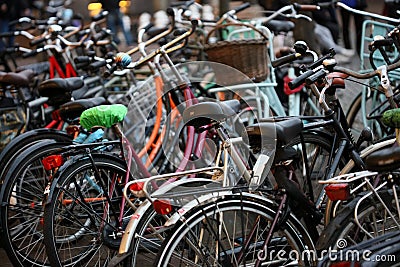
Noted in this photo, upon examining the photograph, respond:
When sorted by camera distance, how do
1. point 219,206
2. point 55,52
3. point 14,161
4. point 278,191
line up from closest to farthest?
point 219,206, point 278,191, point 14,161, point 55,52

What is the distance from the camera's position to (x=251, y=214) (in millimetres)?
3861

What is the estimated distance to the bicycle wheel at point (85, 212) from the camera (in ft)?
14.4

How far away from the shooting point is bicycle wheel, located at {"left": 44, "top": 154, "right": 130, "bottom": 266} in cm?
440

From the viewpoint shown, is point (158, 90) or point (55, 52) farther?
point (55, 52)

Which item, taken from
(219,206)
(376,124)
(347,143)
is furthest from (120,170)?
(376,124)

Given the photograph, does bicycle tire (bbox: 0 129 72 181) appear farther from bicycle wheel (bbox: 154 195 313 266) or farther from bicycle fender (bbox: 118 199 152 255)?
bicycle wheel (bbox: 154 195 313 266)

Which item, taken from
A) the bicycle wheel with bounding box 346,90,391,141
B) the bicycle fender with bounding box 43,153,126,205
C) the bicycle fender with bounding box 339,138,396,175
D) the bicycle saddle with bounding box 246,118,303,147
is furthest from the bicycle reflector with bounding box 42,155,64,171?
the bicycle wheel with bounding box 346,90,391,141

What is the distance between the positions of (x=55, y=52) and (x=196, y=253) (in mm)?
3732

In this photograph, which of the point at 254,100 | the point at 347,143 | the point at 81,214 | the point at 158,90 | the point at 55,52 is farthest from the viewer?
the point at 55,52

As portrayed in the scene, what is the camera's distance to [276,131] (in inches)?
151

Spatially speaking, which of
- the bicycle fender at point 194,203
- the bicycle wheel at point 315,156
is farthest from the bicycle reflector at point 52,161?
the bicycle wheel at point 315,156

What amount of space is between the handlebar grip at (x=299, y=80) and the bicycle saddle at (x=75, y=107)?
5.04 ft

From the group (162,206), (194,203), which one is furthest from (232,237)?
(162,206)

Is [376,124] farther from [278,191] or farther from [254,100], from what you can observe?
[278,191]
